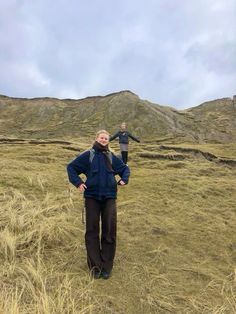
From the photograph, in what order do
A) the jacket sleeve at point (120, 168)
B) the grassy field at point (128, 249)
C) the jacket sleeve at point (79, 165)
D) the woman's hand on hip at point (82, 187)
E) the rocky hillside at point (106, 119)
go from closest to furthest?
the grassy field at point (128, 249)
the woman's hand on hip at point (82, 187)
the jacket sleeve at point (79, 165)
the jacket sleeve at point (120, 168)
the rocky hillside at point (106, 119)

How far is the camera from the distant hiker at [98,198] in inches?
284

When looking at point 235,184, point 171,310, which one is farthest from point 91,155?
point 235,184

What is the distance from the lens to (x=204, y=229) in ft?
33.4

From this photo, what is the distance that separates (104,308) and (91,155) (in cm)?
217

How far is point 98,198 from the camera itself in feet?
23.7

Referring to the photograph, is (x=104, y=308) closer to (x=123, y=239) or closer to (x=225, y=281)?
(x=225, y=281)

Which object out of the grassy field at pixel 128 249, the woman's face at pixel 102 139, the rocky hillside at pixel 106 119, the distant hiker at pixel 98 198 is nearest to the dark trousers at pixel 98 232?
the distant hiker at pixel 98 198

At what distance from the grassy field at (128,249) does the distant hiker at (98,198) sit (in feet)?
0.93

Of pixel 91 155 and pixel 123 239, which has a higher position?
pixel 91 155

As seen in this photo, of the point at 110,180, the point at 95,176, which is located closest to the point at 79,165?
the point at 95,176

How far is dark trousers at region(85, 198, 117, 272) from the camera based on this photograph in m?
7.27

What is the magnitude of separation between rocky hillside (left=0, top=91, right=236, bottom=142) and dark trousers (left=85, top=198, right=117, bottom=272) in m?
37.0

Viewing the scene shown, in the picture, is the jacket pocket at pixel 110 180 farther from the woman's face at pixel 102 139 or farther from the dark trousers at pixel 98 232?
the woman's face at pixel 102 139

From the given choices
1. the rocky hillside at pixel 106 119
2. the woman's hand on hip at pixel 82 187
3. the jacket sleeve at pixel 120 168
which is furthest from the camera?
the rocky hillside at pixel 106 119
